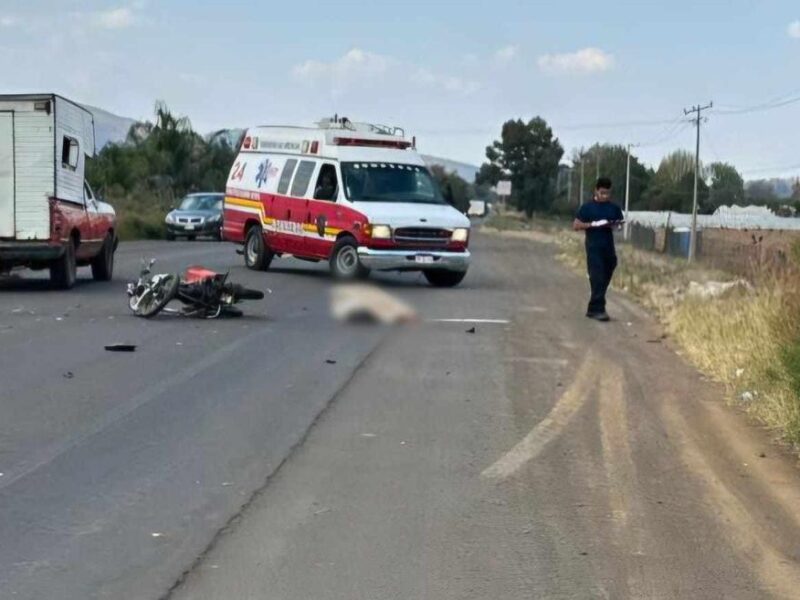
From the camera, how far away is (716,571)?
19.4 ft

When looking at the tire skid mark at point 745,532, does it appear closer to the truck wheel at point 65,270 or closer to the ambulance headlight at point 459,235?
the truck wheel at point 65,270

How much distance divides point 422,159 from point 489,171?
84360 millimetres

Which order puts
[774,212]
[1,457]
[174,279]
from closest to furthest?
1. [1,457]
2. [174,279]
3. [774,212]

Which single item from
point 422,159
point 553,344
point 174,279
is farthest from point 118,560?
point 422,159

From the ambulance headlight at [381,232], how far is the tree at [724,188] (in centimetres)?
2927

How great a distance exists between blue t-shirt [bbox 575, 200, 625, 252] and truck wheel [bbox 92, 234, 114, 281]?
844 centimetres

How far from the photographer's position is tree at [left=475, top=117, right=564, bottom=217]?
340 ft

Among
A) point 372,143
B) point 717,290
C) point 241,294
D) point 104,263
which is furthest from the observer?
point 372,143

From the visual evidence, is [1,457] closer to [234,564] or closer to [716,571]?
[234,564]

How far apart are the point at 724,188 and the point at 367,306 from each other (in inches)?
1452

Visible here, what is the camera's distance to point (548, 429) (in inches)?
358

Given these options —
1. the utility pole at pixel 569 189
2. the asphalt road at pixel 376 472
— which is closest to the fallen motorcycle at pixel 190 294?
the asphalt road at pixel 376 472

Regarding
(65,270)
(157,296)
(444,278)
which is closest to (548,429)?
(157,296)

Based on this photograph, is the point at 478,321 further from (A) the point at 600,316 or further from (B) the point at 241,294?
(B) the point at 241,294
